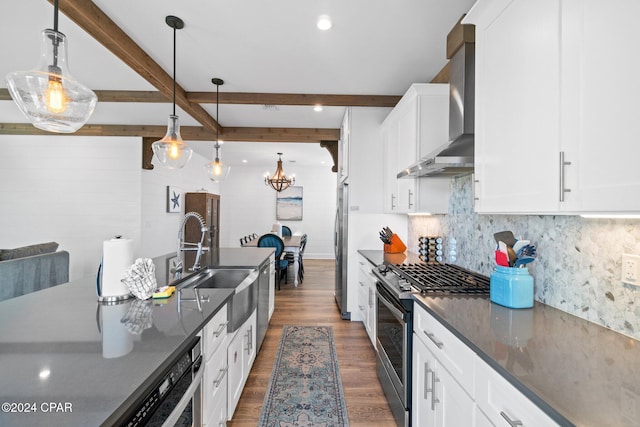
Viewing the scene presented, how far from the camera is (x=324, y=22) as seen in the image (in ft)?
7.71

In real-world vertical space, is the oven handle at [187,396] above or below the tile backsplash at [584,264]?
below

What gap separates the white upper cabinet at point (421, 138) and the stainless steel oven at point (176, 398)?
224cm

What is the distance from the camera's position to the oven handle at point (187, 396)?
3.26 feet

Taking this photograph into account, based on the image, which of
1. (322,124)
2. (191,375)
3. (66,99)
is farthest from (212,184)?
(191,375)

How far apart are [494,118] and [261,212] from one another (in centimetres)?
829

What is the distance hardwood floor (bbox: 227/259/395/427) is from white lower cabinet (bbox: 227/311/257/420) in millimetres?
162

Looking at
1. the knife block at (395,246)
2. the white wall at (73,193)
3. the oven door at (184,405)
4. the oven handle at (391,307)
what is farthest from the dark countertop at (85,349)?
the white wall at (73,193)

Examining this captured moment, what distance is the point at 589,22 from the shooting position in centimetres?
97

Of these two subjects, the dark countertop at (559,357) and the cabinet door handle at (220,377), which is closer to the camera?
the dark countertop at (559,357)

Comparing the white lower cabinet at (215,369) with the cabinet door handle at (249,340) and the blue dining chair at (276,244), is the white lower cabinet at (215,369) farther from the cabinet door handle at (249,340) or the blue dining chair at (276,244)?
the blue dining chair at (276,244)

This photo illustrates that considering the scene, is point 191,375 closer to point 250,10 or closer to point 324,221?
point 250,10

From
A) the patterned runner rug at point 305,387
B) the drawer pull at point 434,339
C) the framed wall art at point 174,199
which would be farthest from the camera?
the framed wall art at point 174,199

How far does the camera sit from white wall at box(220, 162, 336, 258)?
9.23 metres

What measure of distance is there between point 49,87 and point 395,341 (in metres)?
2.34
